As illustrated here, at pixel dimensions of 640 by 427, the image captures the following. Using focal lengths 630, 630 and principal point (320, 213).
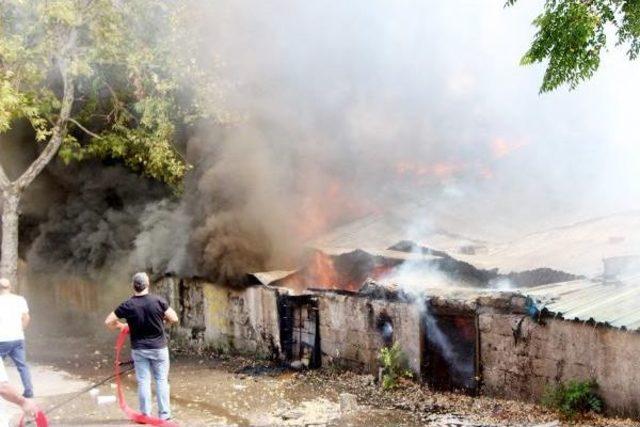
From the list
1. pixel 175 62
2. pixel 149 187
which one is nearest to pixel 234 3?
pixel 175 62

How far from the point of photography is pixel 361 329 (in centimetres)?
1241

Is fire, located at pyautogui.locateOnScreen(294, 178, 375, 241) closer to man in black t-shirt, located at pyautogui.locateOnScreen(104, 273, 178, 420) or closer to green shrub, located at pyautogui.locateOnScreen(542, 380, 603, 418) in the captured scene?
green shrub, located at pyautogui.locateOnScreen(542, 380, 603, 418)

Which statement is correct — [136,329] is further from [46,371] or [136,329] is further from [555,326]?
[46,371]

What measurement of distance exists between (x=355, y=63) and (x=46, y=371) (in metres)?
14.0

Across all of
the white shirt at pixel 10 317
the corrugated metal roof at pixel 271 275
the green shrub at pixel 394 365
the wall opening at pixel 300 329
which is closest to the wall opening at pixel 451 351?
the green shrub at pixel 394 365

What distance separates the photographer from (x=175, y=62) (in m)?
16.7

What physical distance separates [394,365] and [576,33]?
22.0 ft

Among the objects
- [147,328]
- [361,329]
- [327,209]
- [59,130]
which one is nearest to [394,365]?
[361,329]

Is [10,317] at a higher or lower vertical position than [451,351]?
higher

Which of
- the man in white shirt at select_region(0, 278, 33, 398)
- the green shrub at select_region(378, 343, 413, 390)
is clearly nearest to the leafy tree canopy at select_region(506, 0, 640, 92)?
the green shrub at select_region(378, 343, 413, 390)

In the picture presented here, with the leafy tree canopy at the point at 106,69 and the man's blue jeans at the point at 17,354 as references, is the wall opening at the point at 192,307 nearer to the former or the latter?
the leafy tree canopy at the point at 106,69

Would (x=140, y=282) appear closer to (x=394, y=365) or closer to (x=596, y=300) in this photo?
(x=394, y=365)

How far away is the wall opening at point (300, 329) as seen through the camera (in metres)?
13.5

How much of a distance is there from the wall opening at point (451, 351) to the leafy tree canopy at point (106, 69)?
8.76 m
